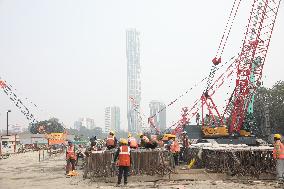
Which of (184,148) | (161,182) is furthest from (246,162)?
(184,148)

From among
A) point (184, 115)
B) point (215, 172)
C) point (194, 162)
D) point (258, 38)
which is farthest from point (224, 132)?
point (184, 115)

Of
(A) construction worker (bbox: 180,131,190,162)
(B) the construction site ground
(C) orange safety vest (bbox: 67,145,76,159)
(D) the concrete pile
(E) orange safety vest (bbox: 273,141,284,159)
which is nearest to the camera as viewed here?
(B) the construction site ground

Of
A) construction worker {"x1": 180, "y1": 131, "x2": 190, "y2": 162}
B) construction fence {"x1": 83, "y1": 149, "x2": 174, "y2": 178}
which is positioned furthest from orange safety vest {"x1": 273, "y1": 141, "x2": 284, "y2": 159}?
construction worker {"x1": 180, "y1": 131, "x2": 190, "y2": 162}

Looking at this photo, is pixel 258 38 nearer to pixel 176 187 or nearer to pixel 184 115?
pixel 176 187

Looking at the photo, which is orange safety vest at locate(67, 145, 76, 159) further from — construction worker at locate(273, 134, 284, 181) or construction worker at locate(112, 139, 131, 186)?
construction worker at locate(273, 134, 284, 181)

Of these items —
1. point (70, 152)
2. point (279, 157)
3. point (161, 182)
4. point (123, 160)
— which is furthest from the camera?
point (70, 152)

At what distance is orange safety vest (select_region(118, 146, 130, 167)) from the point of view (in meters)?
13.9

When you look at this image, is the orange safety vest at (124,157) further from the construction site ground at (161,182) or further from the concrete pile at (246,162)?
the concrete pile at (246,162)

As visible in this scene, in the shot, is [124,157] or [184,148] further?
[184,148]

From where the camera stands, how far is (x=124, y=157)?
46.0 ft

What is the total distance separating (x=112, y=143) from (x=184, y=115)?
71.7 metres

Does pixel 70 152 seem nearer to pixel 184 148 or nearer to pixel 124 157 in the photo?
pixel 124 157

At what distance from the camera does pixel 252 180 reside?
1444 centimetres

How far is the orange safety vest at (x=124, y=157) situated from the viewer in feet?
45.6
